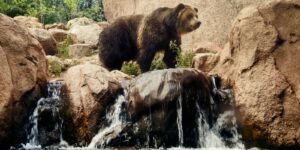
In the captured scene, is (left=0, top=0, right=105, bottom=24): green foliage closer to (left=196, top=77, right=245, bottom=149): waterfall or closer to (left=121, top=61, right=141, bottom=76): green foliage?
(left=121, top=61, right=141, bottom=76): green foliage

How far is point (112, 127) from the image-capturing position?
7387 mm

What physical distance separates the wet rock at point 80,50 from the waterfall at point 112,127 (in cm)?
713

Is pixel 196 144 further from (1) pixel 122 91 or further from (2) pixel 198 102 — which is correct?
(1) pixel 122 91

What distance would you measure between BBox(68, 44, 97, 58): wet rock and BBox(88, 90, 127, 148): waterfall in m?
7.13

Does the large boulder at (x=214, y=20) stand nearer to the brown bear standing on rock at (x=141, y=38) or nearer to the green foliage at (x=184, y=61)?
the brown bear standing on rock at (x=141, y=38)

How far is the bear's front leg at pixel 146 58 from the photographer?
10281 mm

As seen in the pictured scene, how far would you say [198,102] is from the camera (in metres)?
7.53

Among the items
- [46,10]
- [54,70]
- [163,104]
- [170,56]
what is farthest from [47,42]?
[46,10]

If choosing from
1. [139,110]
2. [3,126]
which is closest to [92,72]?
[139,110]

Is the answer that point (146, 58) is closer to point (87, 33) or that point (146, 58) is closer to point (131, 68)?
point (131, 68)

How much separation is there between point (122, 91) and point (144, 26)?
3.04 m

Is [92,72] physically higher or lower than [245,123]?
higher

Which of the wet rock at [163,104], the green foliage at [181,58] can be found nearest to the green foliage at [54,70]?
the green foliage at [181,58]

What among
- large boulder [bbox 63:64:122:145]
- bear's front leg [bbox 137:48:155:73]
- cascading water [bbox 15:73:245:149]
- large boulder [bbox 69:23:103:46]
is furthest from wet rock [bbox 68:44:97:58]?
large boulder [bbox 63:64:122:145]
